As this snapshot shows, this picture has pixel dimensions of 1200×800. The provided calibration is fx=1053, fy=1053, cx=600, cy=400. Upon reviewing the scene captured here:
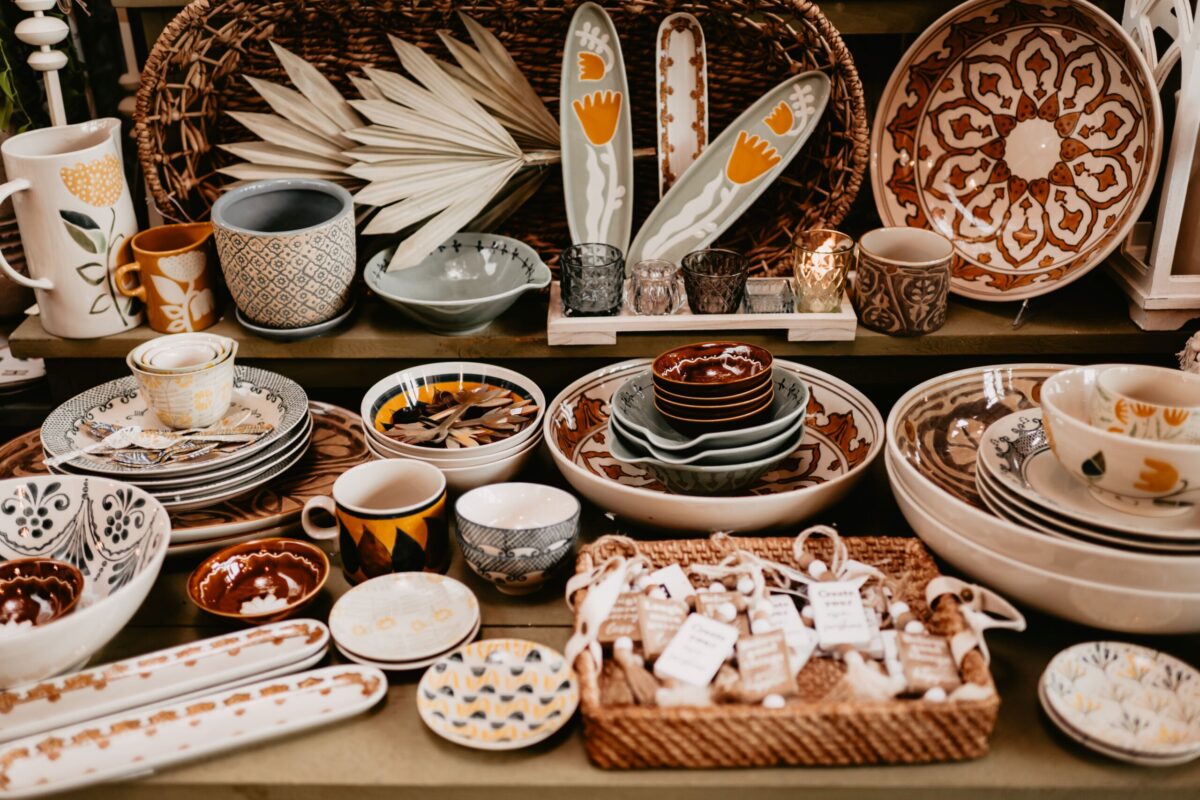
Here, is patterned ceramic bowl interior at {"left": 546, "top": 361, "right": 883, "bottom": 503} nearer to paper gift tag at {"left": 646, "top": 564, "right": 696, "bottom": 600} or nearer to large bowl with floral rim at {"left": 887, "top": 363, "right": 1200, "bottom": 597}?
large bowl with floral rim at {"left": 887, "top": 363, "right": 1200, "bottom": 597}

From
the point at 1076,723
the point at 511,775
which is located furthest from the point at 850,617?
the point at 511,775

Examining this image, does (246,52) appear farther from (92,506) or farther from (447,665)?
(447,665)

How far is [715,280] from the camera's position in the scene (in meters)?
1.37

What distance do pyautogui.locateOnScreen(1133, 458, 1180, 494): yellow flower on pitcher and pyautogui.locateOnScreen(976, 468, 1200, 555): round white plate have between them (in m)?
0.05

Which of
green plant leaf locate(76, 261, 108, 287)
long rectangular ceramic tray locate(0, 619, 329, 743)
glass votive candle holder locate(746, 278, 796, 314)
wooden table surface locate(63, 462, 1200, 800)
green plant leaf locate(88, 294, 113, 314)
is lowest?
wooden table surface locate(63, 462, 1200, 800)

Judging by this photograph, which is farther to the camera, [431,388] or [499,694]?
[431,388]

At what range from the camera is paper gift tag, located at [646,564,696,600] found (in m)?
1.11

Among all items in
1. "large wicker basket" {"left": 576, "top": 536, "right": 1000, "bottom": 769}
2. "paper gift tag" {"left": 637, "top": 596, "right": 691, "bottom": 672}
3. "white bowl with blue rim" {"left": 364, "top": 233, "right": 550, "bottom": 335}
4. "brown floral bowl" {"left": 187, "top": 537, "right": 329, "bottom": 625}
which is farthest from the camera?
"white bowl with blue rim" {"left": 364, "top": 233, "right": 550, "bottom": 335}

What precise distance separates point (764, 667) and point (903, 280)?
22.5 inches

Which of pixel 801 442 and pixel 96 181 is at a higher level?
pixel 96 181

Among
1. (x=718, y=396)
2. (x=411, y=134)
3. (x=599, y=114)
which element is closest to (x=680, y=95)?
(x=599, y=114)

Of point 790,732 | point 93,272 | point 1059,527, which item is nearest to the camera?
point 790,732

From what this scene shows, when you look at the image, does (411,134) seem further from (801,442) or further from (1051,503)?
(1051,503)

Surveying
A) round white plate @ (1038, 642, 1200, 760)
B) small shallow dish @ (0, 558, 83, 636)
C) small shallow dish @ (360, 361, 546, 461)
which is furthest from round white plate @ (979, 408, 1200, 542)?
small shallow dish @ (0, 558, 83, 636)
